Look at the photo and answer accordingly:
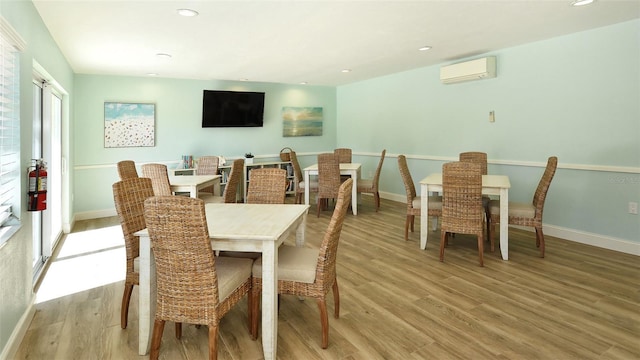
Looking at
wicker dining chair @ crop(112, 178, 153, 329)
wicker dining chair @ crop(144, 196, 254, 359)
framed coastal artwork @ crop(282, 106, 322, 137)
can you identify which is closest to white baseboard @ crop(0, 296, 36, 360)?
wicker dining chair @ crop(112, 178, 153, 329)

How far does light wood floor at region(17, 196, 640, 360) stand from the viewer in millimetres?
2141

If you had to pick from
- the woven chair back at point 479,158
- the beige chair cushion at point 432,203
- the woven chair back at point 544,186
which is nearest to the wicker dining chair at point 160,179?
the beige chair cushion at point 432,203

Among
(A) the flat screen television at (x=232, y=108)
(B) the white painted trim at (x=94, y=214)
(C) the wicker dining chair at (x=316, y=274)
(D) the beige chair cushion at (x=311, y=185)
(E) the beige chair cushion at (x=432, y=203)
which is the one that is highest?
(A) the flat screen television at (x=232, y=108)

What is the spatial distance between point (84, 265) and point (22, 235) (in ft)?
4.79

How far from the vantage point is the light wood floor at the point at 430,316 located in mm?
2141

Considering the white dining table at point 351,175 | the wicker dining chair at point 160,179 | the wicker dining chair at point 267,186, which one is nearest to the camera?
the wicker dining chair at point 267,186

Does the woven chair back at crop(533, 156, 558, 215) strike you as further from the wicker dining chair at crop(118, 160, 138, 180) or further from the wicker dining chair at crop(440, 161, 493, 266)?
the wicker dining chair at crop(118, 160, 138, 180)

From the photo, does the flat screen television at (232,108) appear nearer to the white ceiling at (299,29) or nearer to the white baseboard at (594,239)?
the white ceiling at (299,29)

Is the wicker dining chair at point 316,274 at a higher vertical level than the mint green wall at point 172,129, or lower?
lower

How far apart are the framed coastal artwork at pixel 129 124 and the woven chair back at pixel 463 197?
508 cm

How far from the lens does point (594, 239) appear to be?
4.14m

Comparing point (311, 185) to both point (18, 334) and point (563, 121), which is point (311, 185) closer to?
point (563, 121)

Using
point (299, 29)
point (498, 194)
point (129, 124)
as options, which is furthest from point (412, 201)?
point (129, 124)

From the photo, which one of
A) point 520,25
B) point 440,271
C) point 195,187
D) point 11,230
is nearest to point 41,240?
point 195,187
